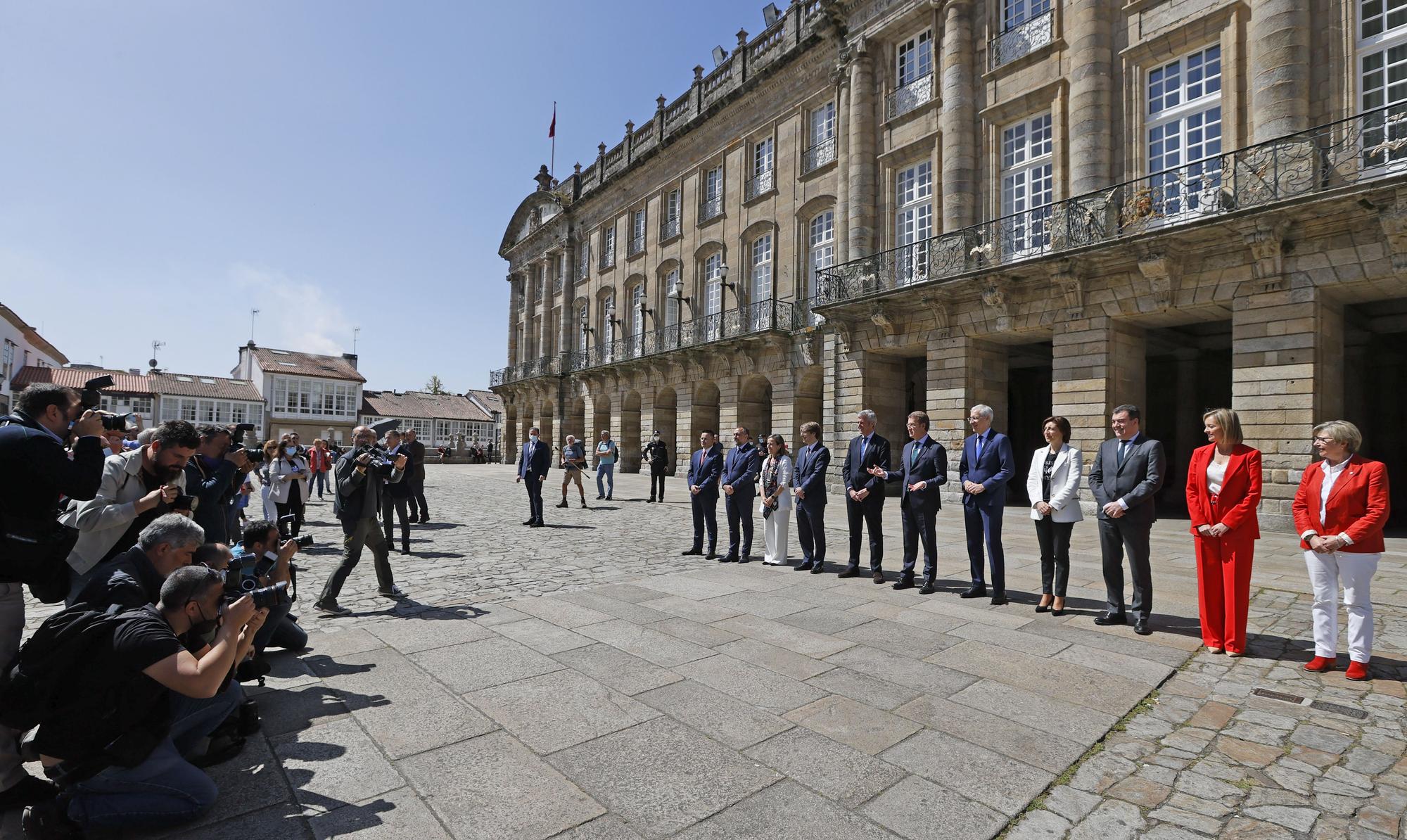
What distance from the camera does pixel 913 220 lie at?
1925cm

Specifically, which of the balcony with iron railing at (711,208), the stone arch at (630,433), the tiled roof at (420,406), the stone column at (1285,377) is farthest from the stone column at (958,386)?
the tiled roof at (420,406)

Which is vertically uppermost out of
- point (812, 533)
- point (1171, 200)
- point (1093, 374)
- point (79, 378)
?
point (1171, 200)

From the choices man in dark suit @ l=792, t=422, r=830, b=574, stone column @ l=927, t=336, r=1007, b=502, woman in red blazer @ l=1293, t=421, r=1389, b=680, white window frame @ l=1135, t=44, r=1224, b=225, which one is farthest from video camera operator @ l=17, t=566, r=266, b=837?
stone column @ l=927, t=336, r=1007, b=502

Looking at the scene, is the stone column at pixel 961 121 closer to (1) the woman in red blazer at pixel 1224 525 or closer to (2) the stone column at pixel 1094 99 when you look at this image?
(2) the stone column at pixel 1094 99

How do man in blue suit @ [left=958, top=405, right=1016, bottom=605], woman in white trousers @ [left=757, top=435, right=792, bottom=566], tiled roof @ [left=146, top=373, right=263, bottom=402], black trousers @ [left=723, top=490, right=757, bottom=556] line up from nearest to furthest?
man in blue suit @ [left=958, top=405, right=1016, bottom=605] → woman in white trousers @ [left=757, top=435, right=792, bottom=566] → black trousers @ [left=723, top=490, right=757, bottom=556] → tiled roof @ [left=146, top=373, right=263, bottom=402]

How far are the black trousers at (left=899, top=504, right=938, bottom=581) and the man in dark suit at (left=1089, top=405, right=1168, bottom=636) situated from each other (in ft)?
5.10

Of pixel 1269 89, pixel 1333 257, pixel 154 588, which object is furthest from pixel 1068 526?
pixel 1269 89

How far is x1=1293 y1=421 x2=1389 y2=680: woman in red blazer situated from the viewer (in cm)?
416

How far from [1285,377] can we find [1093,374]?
3.16 meters

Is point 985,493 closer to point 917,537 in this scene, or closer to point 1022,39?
point 917,537

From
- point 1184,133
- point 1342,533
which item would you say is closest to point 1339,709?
point 1342,533

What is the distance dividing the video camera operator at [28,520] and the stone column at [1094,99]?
54.9 feet

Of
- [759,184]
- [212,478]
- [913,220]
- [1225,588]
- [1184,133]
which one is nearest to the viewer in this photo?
[1225,588]

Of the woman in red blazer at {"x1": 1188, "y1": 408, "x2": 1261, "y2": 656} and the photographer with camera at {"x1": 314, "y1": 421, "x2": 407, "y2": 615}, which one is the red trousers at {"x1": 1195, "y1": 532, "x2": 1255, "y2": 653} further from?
the photographer with camera at {"x1": 314, "y1": 421, "x2": 407, "y2": 615}
